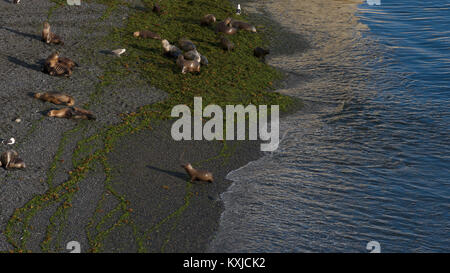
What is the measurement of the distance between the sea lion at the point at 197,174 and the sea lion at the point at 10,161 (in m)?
3.10

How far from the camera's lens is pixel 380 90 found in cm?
1589

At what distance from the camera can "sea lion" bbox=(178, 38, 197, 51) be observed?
16.6m

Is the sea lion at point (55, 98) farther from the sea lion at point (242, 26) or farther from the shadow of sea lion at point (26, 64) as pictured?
the sea lion at point (242, 26)

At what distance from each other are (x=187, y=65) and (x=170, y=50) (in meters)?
1.18

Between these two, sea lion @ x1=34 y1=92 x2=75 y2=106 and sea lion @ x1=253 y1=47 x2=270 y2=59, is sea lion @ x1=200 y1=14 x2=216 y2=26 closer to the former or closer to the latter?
sea lion @ x1=253 y1=47 x2=270 y2=59

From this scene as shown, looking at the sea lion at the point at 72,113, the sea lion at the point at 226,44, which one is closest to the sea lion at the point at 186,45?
the sea lion at the point at 226,44

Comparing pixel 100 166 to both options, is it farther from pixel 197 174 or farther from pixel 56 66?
pixel 56 66

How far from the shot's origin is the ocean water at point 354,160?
9617 mm

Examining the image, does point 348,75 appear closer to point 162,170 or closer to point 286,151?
point 286,151

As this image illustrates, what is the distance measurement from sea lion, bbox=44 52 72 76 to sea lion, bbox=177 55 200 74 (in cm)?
304

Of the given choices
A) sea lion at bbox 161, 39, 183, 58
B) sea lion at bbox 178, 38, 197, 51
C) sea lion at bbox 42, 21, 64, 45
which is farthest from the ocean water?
sea lion at bbox 42, 21, 64, 45
